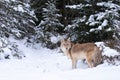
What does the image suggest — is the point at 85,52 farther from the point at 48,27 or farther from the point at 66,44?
the point at 48,27

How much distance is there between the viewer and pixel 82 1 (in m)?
15.1

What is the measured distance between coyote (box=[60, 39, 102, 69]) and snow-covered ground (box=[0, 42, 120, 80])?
13.1 inches

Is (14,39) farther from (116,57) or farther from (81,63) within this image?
(116,57)

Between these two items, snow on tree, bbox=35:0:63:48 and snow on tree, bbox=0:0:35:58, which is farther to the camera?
snow on tree, bbox=35:0:63:48

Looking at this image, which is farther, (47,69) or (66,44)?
(66,44)

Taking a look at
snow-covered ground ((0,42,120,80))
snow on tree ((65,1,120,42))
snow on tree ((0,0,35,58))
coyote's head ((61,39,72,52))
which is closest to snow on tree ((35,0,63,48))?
snow-covered ground ((0,42,120,80))

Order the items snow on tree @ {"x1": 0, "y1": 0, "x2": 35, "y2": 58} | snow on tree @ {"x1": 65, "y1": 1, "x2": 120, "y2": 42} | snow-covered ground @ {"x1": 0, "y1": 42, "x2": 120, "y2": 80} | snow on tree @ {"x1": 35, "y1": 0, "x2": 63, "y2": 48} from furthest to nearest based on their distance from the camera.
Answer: snow on tree @ {"x1": 35, "y1": 0, "x2": 63, "y2": 48}
snow on tree @ {"x1": 0, "y1": 0, "x2": 35, "y2": 58}
snow on tree @ {"x1": 65, "y1": 1, "x2": 120, "y2": 42}
snow-covered ground @ {"x1": 0, "y1": 42, "x2": 120, "y2": 80}

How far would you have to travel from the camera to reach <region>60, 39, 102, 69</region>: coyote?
10602mm

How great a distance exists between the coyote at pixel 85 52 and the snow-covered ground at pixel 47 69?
332 mm

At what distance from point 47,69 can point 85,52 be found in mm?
1482

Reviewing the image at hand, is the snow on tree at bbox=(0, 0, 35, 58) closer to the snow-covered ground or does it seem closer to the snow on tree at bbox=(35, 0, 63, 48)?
the snow on tree at bbox=(35, 0, 63, 48)

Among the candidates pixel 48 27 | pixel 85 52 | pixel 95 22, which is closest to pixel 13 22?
pixel 48 27

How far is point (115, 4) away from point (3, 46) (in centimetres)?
520

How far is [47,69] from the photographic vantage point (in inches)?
435
